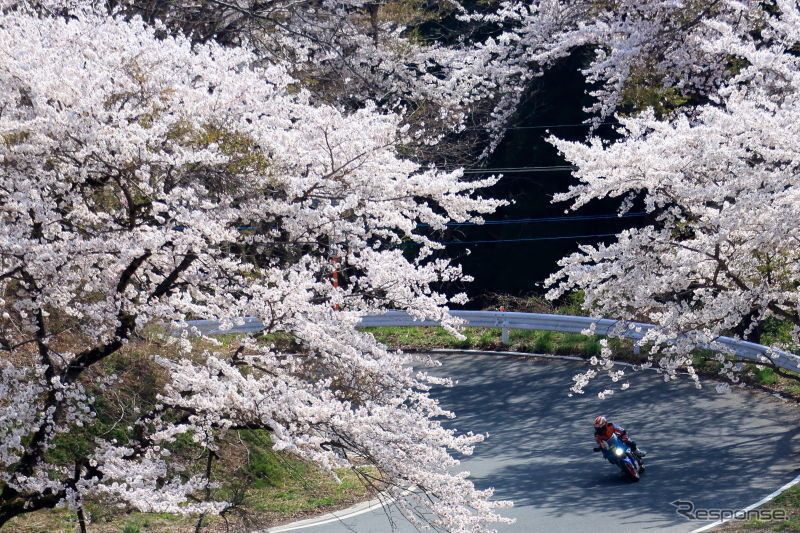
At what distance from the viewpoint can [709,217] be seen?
30.8 ft

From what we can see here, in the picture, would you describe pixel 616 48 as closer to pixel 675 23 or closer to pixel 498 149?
pixel 675 23

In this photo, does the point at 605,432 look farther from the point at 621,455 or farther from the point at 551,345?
the point at 551,345

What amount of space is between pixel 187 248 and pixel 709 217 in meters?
5.46

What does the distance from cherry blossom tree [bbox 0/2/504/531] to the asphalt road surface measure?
227 cm

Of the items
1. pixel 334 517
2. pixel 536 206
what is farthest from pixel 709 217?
pixel 536 206

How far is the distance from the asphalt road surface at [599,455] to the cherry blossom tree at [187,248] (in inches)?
89.6

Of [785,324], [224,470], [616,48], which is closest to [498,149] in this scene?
[616,48]

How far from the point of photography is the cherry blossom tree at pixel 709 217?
8.54m

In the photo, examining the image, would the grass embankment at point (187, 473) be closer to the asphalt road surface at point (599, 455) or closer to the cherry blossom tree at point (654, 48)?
the asphalt road surface at point (599, 455)

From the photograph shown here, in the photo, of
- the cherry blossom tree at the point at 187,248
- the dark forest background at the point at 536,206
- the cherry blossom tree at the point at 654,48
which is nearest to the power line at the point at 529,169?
the dark forest background at the point at 536,206

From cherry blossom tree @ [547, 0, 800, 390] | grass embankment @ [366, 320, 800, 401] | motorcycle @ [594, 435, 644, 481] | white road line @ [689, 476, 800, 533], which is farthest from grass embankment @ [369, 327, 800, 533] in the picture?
cherry blossom tree @ [547, 0, 800, 390]

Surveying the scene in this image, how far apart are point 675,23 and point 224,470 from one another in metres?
10.6

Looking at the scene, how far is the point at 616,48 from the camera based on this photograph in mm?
16234

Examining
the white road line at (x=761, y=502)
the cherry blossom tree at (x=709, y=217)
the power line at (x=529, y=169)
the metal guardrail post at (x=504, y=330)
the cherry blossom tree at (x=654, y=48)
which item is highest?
the cherry blossom tree at (x=654, y=48)
